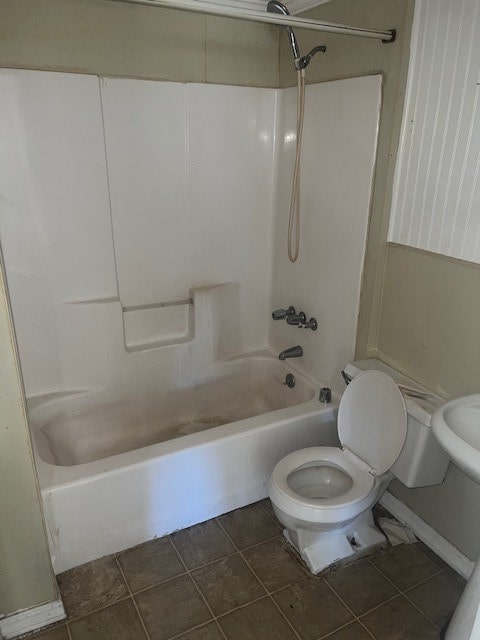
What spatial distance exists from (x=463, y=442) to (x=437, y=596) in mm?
923

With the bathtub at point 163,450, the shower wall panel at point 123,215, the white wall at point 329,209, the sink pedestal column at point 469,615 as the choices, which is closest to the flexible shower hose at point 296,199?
the white wall at point 329,209

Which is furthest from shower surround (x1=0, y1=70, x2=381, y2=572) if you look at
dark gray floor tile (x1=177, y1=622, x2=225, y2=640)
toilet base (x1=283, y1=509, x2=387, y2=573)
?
dark gray floor tile (x1=177, y1=622, x2=225, y2=640)

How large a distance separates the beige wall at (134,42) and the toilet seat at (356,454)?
1603 mm

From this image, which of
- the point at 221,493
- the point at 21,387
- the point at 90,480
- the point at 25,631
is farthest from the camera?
the point at 221,493

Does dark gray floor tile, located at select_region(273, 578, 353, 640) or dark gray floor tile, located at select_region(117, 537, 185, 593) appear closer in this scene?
dark gray floor tile, located at select_region(273, 578, 353, 640)

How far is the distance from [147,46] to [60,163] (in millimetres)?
643

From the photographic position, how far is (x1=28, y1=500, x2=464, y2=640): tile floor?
5.47 feet

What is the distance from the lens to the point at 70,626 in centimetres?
167

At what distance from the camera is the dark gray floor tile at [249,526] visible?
80.0 inches

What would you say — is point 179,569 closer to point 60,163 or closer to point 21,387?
point 21,387

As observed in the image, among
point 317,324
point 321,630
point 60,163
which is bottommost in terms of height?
point 321,630

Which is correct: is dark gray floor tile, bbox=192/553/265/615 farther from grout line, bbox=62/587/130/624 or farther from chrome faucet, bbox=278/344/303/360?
chrome faucet, bbox=278/344/303/360

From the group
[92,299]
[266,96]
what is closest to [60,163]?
[92,299]

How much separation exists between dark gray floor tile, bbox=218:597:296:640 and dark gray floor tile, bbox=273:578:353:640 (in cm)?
4
